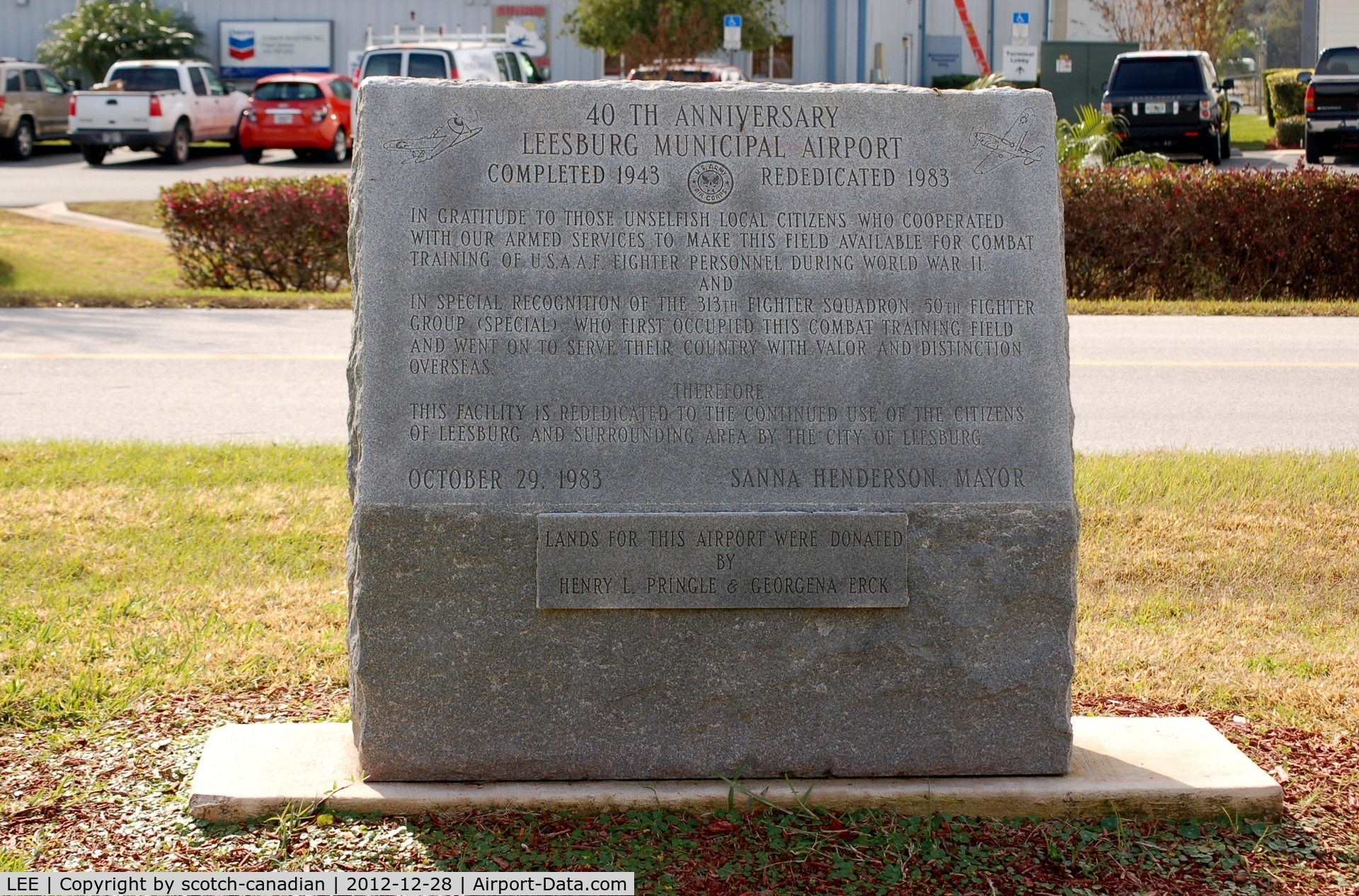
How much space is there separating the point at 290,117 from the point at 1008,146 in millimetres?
25100

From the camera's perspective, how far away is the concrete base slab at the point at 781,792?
11.6ft

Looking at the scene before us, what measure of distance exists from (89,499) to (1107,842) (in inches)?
172

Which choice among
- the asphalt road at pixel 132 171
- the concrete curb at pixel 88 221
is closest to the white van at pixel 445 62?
the asphalt road at pixel 132 171

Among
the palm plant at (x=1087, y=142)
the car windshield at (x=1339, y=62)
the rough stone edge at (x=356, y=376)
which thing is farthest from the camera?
the car windshield at (x=1339, y=62)

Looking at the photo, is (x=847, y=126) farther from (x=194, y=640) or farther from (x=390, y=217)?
(x=194, y=640)

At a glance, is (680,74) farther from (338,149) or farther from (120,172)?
(120,172)

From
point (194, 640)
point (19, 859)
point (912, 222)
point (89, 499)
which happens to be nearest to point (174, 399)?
point (89, 499)

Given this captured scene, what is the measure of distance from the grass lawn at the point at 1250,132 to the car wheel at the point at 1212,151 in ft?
22.3

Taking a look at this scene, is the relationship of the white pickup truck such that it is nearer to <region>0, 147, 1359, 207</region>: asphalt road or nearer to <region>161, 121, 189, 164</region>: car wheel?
<region>161, 121, 189, 164</region>: car wheel

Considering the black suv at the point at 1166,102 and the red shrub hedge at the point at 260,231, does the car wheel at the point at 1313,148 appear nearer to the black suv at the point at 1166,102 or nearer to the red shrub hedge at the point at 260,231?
the black suv at the point at 1166,102

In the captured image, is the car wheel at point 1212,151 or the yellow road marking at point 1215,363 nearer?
the yellow road marking at point 1215,363

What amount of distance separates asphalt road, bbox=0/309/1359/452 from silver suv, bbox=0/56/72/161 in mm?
17955

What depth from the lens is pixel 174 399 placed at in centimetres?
873

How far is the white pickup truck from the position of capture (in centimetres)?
2656
